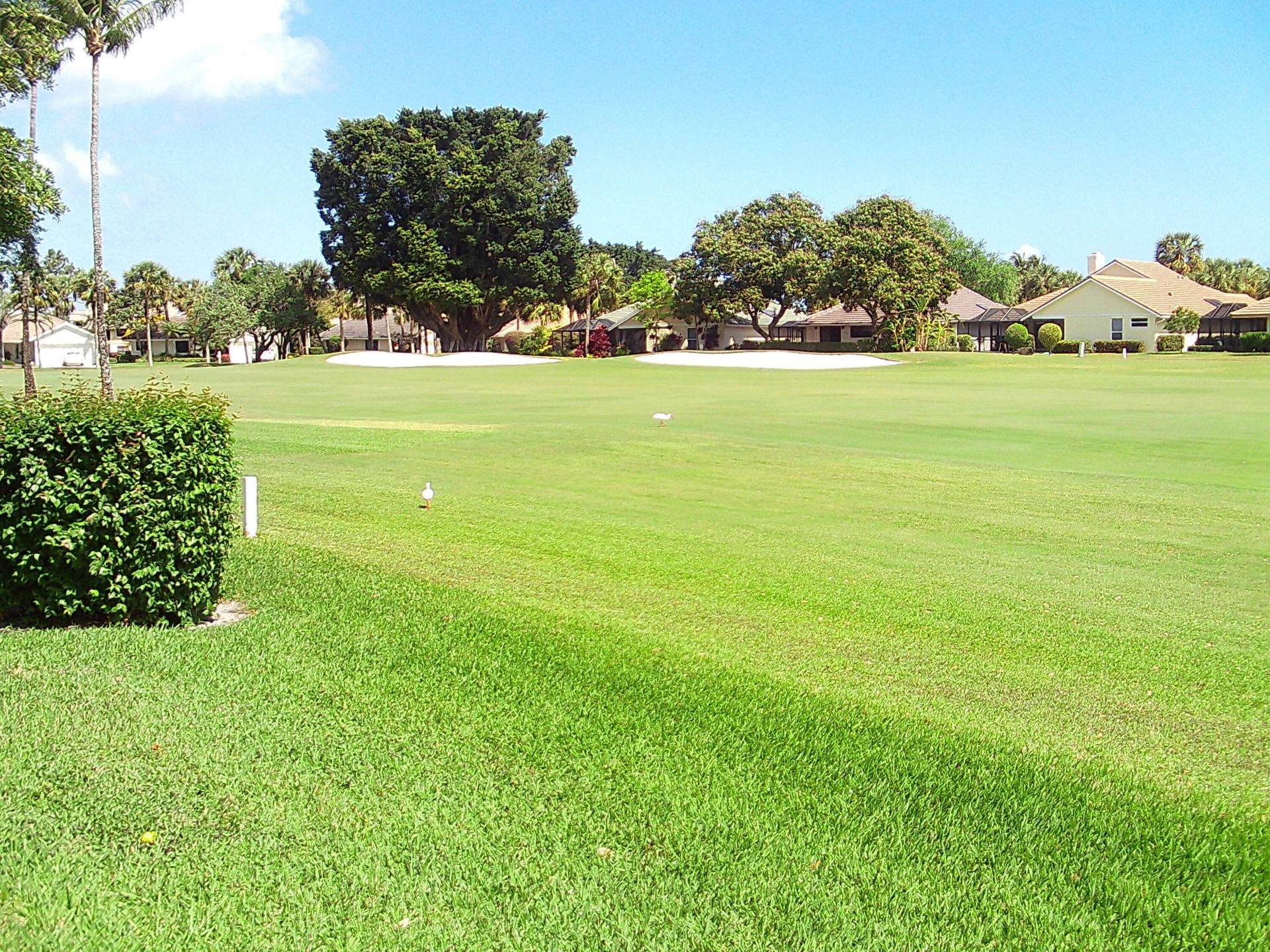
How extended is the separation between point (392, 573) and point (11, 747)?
447 centimetres

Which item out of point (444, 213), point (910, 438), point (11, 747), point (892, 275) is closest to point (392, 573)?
point (11, 747)

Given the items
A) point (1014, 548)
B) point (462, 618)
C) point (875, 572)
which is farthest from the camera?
point (1014, 548)

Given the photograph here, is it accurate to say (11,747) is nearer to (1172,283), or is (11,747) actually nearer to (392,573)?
(392,573)

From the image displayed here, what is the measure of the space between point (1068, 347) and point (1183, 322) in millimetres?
7738

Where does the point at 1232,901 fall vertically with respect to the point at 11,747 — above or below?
below

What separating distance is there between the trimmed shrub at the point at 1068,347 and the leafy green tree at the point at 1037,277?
45.2m

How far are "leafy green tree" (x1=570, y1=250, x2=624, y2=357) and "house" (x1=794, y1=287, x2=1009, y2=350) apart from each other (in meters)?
17.4

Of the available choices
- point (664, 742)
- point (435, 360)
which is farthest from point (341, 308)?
point (664, 742)

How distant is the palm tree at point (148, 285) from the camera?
120 m

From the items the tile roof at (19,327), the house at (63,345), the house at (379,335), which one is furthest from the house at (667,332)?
the house at (63,345)

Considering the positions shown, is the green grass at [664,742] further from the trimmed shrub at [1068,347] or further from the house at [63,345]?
the house at [63,345]

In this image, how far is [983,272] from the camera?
12150 cm

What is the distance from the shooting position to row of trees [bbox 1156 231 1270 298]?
101 metres

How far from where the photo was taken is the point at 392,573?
32.9ft
